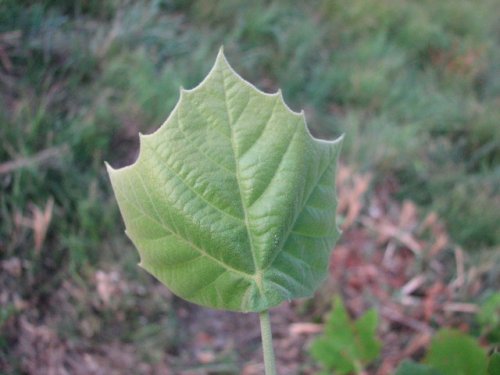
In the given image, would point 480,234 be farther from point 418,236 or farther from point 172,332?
point 172,332

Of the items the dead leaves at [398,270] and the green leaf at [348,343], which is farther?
the dead leaves at [398,270]

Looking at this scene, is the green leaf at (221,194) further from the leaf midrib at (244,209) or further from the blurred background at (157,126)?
the blurred background at (157,126)

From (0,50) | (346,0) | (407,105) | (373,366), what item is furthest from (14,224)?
(346,0)

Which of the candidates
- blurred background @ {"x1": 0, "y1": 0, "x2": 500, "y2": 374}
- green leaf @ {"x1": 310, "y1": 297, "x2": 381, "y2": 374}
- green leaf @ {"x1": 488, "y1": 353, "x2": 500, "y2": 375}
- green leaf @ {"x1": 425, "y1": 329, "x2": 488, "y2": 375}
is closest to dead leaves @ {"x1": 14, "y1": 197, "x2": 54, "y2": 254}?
blurred background @ {"x1": 0, "y1": 0, "x2": 500, "y2": 374}

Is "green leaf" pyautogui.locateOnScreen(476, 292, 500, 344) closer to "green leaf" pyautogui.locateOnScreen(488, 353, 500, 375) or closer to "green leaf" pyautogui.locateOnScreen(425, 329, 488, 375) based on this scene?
"green leaf" pyautogui.locateOnScreen(425, 329, 488, 375)

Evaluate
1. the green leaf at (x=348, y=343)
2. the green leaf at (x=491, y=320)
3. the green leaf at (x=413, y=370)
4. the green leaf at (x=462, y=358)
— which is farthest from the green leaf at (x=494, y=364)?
the green leaf at (x=491, y=320)

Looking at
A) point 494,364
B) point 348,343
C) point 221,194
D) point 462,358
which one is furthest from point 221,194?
point 348,343
